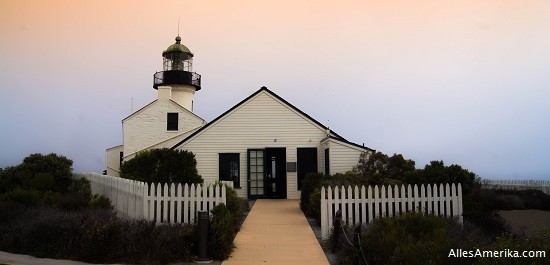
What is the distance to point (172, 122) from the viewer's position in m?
28.9

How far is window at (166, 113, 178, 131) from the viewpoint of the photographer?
2878 cm

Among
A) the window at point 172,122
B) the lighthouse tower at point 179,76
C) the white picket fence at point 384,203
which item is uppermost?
the lighthouse tower at point 179,76

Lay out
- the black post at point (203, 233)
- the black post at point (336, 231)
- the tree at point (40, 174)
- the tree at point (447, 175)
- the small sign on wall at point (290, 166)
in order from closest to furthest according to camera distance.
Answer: the black post at point (203, 233) → the black post at point (336, 231) → the tree at point (447, 175) → the tree at point (40, 174) → the small sign on wall at point (290, 166)

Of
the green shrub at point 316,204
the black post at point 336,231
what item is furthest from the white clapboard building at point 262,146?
the black post at point 336,231

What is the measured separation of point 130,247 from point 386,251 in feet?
14.0

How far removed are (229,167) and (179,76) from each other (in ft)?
44.2

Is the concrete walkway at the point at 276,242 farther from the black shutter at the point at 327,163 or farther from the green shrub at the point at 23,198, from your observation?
the black shutter at the point at 327,163

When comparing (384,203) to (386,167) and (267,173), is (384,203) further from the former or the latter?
(267,173)

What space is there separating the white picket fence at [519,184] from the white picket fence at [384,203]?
15892 millimetres

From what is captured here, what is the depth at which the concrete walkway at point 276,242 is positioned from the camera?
26.3 feet

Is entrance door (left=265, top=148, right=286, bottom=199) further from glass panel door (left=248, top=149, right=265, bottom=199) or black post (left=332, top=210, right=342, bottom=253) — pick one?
black post (left=332, top=210, right=342, bottom=253)

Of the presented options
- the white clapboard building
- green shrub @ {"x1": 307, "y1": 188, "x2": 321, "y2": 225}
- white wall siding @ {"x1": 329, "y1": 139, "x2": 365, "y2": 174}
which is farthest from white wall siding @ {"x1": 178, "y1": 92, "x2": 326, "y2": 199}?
green shrub @ {"x1": 307, "y1": 188, "x2": 321, "y2": 225}

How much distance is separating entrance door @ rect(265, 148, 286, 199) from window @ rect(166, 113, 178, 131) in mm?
9417

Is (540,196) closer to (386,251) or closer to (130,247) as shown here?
(386,251)
